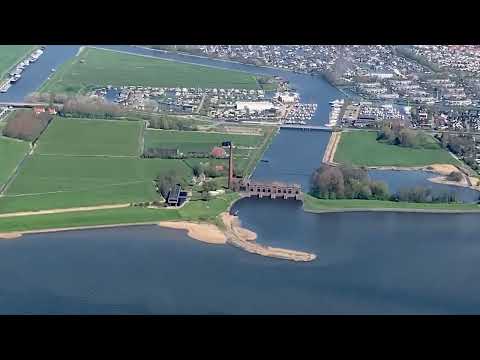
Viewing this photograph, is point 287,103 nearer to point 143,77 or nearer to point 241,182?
point 143,77

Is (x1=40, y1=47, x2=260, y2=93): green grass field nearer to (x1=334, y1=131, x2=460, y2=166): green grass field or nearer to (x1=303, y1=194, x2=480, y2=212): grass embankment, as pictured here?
(x1=334, y1=131, x2=460, y2=166): green grass field

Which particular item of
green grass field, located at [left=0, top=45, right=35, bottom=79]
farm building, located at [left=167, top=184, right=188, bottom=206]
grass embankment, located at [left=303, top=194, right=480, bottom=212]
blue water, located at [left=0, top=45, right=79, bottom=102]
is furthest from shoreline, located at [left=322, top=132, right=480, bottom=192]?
green grass field, located at [left=0, top=45, right=35, bottom=79]

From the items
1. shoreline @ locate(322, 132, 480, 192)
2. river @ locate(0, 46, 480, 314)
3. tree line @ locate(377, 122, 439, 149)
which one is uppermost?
tree line @ locate(377, 122, 439, 149)

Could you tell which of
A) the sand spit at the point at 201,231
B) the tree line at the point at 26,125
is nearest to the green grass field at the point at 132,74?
the tree line at the point at 26,125

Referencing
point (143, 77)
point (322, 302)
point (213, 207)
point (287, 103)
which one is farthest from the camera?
point (143, 77)

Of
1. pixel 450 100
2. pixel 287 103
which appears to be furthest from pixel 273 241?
pixel 450 100

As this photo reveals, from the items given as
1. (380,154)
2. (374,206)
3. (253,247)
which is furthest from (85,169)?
(380,154)
